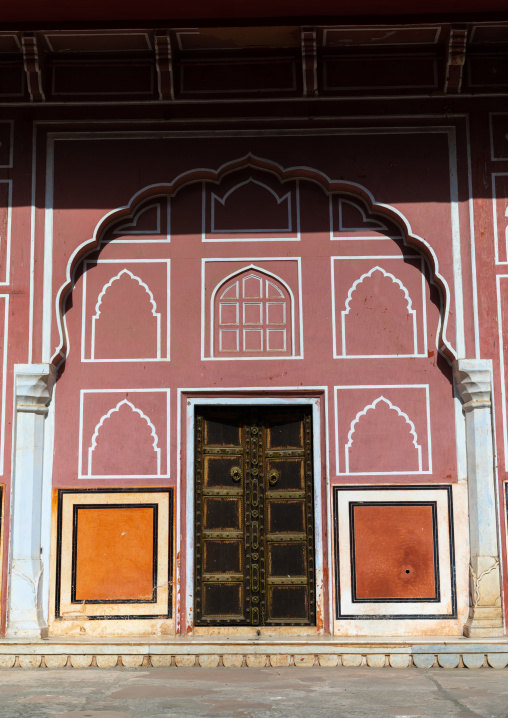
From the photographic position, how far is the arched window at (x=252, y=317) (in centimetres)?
761

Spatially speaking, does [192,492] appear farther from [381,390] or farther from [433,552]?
[433,552]

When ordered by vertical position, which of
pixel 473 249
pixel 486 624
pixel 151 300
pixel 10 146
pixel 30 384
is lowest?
pixel 486 624

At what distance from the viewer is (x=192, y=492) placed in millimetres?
7410

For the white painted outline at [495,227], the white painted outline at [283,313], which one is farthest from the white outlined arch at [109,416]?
the white painted outline at [495,227]

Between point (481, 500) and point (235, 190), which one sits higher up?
point (235, 190)

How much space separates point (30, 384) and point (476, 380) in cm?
342

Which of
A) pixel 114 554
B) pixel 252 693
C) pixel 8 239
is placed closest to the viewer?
pixel 252 693

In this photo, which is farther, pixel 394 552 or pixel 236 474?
pixel 236 474

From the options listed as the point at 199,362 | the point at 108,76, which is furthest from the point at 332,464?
the point at 108,76

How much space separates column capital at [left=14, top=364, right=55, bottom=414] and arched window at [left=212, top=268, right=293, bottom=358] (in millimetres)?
1341

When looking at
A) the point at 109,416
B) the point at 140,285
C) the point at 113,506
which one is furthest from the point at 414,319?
the point at 113,506

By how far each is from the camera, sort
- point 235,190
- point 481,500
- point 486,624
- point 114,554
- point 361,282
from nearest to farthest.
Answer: point 486,624 < point 481,500 < point 114,554 < point 361,282 < point 235,190

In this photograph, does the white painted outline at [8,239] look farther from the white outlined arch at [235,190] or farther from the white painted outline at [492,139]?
the white painted outline at [492,139]

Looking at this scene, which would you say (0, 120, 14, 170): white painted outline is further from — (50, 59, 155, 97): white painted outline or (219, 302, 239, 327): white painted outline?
(219, 302, 239, 327): white painted outline
